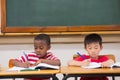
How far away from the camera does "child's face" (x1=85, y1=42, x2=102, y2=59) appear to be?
2.30 m

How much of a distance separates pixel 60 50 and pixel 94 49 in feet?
2.82

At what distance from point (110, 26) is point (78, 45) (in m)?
0.42

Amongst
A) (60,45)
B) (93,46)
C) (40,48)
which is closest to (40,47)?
(40,48)

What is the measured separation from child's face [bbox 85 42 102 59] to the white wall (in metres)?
0.76

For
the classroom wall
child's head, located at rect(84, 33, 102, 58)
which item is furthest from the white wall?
child's head, located at rect(84, 33, 102, 58)

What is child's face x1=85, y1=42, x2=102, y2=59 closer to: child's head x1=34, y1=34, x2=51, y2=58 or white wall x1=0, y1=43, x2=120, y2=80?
child's head x1=34, y1=34, x2=51, y2=58

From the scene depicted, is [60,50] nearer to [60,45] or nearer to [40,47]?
[60,45]

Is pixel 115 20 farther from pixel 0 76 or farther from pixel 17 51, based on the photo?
pixel 0 76

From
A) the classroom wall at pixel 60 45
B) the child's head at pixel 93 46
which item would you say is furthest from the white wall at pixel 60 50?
the child's head at pixel 93 46

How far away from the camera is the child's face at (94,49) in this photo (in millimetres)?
2301

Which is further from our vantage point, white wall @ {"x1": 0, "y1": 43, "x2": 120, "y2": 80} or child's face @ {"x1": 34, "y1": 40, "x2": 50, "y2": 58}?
white wall @ {"x1": 0, "y1": 43, "x2": 120, "y2": 80}

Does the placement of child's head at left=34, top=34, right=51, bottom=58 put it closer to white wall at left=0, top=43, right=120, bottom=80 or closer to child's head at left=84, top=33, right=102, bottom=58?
child's head at left=84, top=33, right=102, bottom=58

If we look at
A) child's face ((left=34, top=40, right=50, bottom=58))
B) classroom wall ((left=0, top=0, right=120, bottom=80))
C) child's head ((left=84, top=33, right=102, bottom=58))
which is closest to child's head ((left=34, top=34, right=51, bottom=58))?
child's face ((left=34, top=40, right=50, bottom=58))

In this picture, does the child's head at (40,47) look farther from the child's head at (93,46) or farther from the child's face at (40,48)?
the child's head at (93,46)
